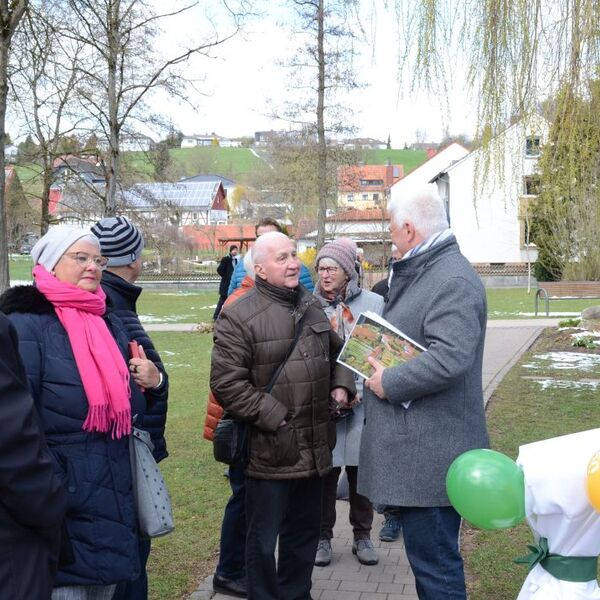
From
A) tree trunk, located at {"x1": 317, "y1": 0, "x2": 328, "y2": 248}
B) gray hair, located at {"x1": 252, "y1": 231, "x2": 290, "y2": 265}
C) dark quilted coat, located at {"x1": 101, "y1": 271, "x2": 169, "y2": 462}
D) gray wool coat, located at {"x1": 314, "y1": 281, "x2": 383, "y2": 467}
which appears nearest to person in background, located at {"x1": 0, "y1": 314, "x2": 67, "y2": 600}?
dark quilted coat, located at {"x1": 101, "y1": 271, "x2": 169, "y2": 462}

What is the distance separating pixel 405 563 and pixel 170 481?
2573 millimetres

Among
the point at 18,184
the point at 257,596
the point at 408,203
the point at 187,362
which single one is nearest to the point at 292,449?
the point at 257,596

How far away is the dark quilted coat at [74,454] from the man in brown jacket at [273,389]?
914mm

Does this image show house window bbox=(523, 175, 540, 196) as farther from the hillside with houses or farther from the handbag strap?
the handbag strap

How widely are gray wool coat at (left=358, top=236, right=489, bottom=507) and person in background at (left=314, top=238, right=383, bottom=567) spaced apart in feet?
4.96

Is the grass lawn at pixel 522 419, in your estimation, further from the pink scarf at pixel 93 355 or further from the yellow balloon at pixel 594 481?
the pink scarf at pixel 93 355

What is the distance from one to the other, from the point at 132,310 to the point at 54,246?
69 cm

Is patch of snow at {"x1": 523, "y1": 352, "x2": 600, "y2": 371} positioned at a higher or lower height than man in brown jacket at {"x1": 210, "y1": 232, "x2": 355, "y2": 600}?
lower

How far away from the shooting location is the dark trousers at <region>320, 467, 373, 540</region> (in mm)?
5176

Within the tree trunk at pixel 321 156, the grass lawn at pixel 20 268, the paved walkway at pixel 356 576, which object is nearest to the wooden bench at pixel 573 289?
the tree trunk at pixel 321 156

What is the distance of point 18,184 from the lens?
26047 millimetres

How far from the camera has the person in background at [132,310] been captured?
12.0 ft

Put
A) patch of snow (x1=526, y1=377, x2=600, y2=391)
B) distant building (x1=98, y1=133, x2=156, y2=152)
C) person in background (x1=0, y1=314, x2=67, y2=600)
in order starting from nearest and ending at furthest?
person in background (x1=0, y1=314, x2=67, y2=600) → patch of snow (x1=526, y1=377, x2=600, y2=391) → distant building (x1=98, y1=133, x2=156, y2=152)

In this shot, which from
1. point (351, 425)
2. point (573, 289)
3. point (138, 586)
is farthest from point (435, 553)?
point (573, 289)
